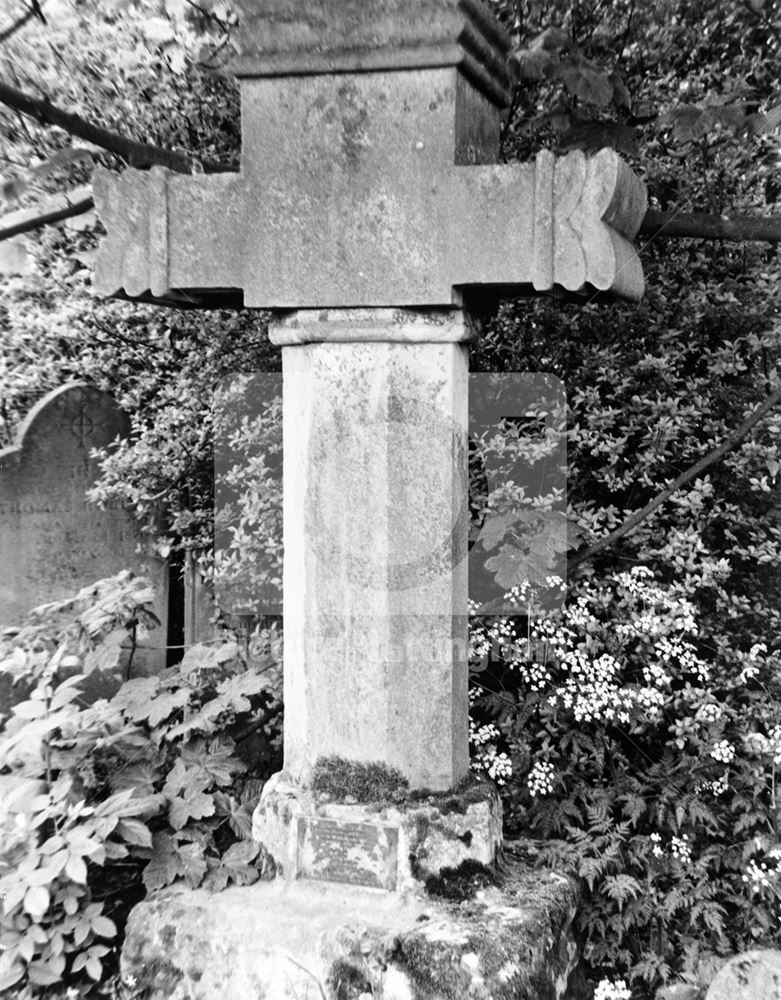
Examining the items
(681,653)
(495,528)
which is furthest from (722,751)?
(495,528)

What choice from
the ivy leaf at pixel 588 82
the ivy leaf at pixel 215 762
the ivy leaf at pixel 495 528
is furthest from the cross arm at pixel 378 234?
the ivy leaf at pixel 215 762

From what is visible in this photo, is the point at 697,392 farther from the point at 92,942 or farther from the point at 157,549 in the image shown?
the point at 92,942

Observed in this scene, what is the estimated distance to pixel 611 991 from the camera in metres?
2.50

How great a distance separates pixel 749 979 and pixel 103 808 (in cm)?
190

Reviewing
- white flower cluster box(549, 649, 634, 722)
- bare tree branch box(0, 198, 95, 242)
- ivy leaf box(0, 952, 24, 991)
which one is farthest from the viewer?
white flower cluster box(549, 649, 634, 722)

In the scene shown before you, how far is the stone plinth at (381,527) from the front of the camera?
8.37ft

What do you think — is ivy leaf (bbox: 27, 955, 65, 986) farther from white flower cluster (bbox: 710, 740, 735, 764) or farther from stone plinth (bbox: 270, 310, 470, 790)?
white flower cluster (bbox: 710, 740, 735, 764)

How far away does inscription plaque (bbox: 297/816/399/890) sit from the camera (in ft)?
8.33

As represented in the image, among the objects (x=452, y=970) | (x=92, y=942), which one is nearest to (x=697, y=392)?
(x=452, y=970)

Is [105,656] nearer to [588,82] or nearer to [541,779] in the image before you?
[541,779]

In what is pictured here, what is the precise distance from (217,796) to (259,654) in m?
1.08

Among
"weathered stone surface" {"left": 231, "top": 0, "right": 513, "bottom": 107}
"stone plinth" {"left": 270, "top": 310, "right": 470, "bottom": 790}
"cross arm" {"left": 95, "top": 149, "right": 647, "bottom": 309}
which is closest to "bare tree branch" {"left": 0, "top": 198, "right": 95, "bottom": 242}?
"cross arm" {"left": 95, "top": 149, "right": 647, "bottom": 309}

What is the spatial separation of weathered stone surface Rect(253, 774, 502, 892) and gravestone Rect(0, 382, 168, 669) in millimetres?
1609

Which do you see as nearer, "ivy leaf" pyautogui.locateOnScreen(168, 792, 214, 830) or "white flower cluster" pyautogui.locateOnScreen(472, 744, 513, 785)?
"ivy leaf" pyautogui.locateOnScreen(168, 792, 214, 830)
